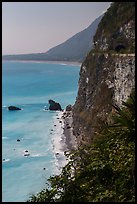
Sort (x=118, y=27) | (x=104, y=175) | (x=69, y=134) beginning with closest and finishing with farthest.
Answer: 1. (x=104, y=175)
2. (x=118, y=27)
3. (x=69, y=134)

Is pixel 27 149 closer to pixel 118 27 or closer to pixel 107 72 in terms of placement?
pixel 107 72

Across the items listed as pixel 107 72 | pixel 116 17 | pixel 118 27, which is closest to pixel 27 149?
pixel 107 72

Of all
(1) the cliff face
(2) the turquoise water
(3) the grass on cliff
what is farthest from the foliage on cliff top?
(3) the grass on cliff

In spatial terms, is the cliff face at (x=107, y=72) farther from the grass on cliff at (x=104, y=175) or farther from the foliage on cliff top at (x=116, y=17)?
the grass on cliff at (x=104, y=175)

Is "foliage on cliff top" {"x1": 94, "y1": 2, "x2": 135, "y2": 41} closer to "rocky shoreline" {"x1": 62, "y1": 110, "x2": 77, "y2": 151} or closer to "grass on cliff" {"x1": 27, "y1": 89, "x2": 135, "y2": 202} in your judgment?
"rocky shoreline" {"x1": 62, "y1": 110, "x2": 77, "y2": 151}

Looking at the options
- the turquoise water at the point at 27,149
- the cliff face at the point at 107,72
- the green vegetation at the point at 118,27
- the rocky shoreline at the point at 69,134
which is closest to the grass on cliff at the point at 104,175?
the cliff face at the point at 107,72

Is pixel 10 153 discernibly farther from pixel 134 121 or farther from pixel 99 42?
pixel 134 121
